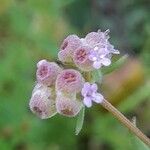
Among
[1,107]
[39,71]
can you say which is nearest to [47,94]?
[39,71]

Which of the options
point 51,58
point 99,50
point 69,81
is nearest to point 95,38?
point 99,50

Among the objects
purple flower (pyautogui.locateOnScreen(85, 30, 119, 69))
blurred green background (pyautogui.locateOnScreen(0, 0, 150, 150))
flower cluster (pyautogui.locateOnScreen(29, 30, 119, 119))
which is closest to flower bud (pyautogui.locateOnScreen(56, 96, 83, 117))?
flower cluster (pyautogui.locateOnScreen(29, 30, 119, 119))

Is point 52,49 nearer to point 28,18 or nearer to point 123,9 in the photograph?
point 28,18

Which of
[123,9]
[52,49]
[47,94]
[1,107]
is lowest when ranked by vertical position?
[47,94]

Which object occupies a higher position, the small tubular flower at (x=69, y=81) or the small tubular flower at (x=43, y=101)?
the small tubular flower at (x=69, y=81)

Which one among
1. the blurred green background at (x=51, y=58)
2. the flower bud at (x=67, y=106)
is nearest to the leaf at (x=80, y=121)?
the flower bud at (x=67, y=106)

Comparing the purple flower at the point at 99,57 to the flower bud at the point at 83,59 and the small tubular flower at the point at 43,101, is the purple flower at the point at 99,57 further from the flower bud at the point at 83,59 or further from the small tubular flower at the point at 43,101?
the small tubular flower at the point at 43,101
